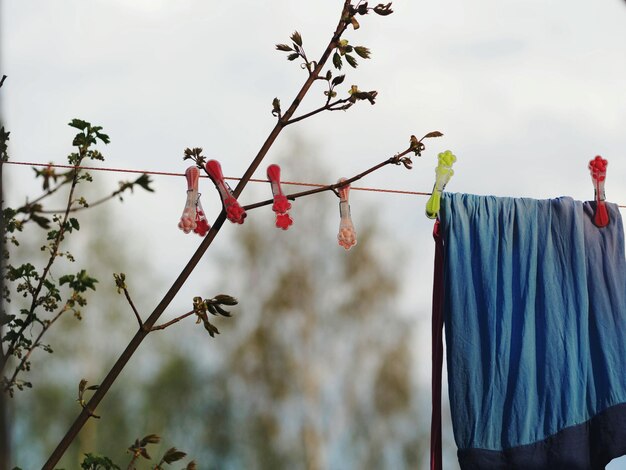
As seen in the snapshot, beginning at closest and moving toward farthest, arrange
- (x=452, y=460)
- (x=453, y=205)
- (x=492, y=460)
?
1. (x=492, y=460)
2. (x=453, y=205)
3. (x=452, y=460)

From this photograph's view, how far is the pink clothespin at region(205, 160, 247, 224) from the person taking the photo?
58.0 inches

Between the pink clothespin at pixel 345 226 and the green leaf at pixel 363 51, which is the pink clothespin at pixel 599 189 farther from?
the green leaf at pixel 363 51

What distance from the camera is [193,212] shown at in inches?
65.4

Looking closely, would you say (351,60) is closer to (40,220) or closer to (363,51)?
(363,51)

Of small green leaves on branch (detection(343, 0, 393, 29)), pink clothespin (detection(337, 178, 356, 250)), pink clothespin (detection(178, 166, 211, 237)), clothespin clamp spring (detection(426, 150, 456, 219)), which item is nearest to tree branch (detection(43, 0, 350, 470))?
small green leaves on branch (detection(343, 0, 393, 29))

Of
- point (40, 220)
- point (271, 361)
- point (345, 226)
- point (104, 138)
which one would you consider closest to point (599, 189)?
point (345, 226)

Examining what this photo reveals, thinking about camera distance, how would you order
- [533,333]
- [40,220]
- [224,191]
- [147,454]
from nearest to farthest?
[40,220]
[147,454]
[224,191]
[533,333]

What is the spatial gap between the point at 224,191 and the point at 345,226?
0.92ft

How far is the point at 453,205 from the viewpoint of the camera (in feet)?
6.42

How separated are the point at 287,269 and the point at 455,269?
468cm

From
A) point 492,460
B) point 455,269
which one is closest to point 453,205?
point 455,269

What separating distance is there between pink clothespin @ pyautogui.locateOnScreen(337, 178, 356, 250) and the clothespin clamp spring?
196 millimetres

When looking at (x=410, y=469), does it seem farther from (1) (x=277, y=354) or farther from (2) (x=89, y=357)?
(2) (x=89, y=357)

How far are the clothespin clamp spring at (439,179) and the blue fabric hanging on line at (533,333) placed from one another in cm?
2
